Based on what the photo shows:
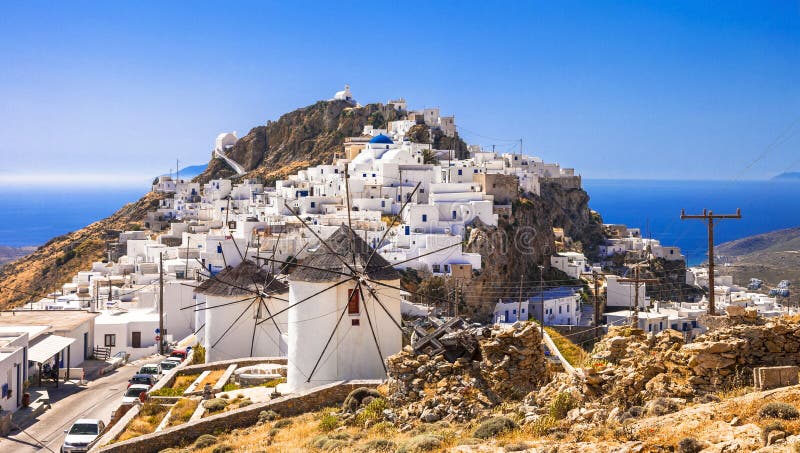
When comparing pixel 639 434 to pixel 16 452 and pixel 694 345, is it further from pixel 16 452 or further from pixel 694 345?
pixel 16 452

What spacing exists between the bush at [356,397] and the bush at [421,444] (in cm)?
364

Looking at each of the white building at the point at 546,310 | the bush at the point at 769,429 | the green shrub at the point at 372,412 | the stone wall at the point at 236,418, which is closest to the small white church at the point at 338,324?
the stone wall at the point at 236,418

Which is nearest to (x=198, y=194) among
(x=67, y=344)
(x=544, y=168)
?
(x=544, y=168)

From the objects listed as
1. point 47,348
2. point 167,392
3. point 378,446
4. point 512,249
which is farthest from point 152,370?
point 512,249

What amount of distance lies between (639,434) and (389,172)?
56.8 m

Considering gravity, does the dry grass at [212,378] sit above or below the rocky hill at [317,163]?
below

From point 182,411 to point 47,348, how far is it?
11564mm

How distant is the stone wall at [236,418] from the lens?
15.8 m

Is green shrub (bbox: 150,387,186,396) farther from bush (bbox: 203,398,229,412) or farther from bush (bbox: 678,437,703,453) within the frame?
bush (bbox: 678,437,703,453)

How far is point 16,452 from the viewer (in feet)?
63.9

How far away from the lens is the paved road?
20.3 metres

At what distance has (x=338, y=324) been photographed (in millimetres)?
19016

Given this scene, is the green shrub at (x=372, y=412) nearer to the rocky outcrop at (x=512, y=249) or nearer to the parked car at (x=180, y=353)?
the parked car at (x=180, y=353)

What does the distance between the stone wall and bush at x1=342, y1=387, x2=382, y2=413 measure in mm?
961
